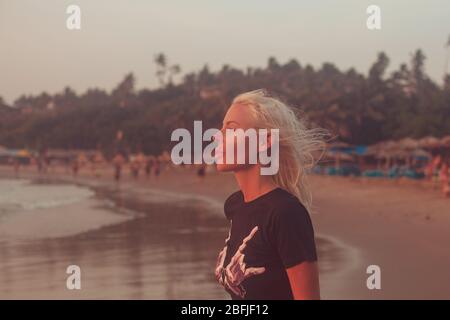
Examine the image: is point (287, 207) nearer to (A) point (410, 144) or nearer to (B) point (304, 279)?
(B) point (304, 279)

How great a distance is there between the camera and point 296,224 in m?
1.76

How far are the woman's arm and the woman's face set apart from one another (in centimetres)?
32

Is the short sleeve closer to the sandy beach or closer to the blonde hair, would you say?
the blonde hair

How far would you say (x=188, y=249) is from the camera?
12016 millimetres

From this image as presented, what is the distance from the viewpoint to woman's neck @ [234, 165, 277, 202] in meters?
1.92

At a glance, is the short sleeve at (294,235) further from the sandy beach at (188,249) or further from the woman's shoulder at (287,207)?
the sandy beach at (188,249)

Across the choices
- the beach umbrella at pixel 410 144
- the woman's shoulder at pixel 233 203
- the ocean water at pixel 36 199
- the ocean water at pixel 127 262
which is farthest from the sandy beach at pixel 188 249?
the beach umbrella at pixel 410 144

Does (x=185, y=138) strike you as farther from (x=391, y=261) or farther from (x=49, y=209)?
(x=49, y=209)

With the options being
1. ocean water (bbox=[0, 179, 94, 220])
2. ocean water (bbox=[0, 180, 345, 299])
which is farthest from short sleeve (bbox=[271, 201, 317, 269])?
ocean water (bbox=[0, 179, 94, 220])

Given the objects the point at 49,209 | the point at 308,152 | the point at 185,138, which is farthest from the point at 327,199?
the point at 308,152

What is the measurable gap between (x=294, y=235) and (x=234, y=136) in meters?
0.31
